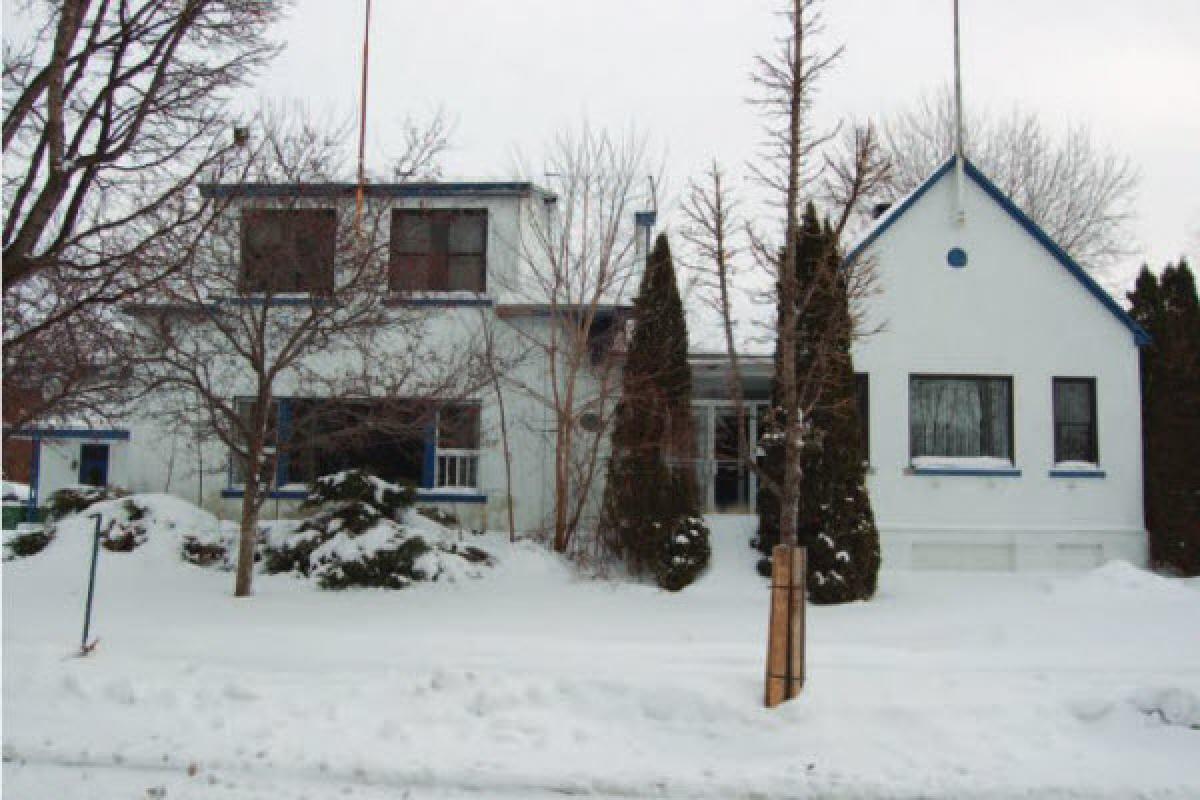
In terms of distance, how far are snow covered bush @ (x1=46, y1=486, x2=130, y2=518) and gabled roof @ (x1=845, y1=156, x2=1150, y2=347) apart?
1295 cm

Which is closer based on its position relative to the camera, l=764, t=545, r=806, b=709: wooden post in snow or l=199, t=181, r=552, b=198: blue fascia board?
l=764, t=545, r=806, b=709: wooden post in snow

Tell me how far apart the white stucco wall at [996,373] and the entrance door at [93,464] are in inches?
668

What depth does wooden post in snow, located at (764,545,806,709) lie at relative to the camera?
6816mm

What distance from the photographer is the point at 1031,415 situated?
14.5 meters

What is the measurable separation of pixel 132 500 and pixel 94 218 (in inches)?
264

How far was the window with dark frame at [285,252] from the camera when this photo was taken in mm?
10852

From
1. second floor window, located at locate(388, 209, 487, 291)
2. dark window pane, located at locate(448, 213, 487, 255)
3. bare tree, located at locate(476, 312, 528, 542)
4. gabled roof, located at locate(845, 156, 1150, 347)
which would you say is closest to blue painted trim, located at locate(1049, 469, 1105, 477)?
Result: gabled roof, located at locate(845, 156, 1150, 347)

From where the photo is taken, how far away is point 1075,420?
48.5 feet

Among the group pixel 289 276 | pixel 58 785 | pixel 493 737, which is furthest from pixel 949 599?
pixel 58 785

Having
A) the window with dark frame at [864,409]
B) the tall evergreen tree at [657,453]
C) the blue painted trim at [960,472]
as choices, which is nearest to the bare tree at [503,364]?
the tall evergreen tree at [657,453]

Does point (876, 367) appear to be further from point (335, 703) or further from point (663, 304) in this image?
point (335, 703)

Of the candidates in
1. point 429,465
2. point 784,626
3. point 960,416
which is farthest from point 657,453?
point 784,626

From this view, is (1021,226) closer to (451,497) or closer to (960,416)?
(960,416)

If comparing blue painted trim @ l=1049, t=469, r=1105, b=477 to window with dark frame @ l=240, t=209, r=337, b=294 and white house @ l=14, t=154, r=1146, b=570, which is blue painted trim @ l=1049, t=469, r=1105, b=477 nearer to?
white house @ l=14, t=154, r=1146, b=570
